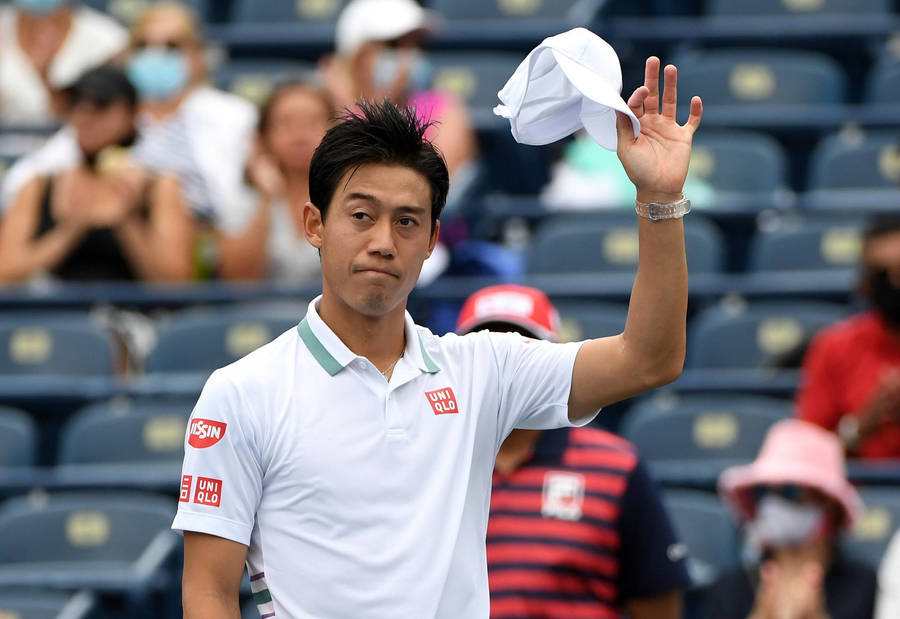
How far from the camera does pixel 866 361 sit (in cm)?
570

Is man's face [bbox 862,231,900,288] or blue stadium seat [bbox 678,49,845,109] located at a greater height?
blue stadium seat [bbox 678,49,845,109]

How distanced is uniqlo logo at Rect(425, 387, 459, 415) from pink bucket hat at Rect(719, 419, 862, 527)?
2460mm

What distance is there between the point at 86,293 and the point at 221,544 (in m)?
4.35

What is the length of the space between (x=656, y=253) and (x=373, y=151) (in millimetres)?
456

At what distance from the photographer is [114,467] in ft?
19.6

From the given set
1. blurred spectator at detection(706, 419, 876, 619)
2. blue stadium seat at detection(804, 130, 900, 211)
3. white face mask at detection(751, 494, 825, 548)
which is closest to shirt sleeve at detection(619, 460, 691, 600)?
blurred spectator at detection(706, 419, 876, 619)

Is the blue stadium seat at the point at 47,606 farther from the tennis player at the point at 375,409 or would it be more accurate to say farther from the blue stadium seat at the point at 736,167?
the blue stadium seat at the point at 736,167

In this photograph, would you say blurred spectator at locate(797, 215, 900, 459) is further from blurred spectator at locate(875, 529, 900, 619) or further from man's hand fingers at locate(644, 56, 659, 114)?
man's hand fingers at locate(644, 56, 659, 114)

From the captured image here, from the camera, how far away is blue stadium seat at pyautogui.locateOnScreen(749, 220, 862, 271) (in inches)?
275

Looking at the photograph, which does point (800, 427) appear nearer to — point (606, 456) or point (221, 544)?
point (606, 456)

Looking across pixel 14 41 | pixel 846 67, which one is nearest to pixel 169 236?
pixel 14 41

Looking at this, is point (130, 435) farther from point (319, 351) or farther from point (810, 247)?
point (319, 351)

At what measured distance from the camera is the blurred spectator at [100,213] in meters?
6.73

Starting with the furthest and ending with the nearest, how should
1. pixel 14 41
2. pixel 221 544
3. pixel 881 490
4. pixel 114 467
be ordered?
pixel 14 41
pixel 114 467
pixel 881 490
pixel 221 544
